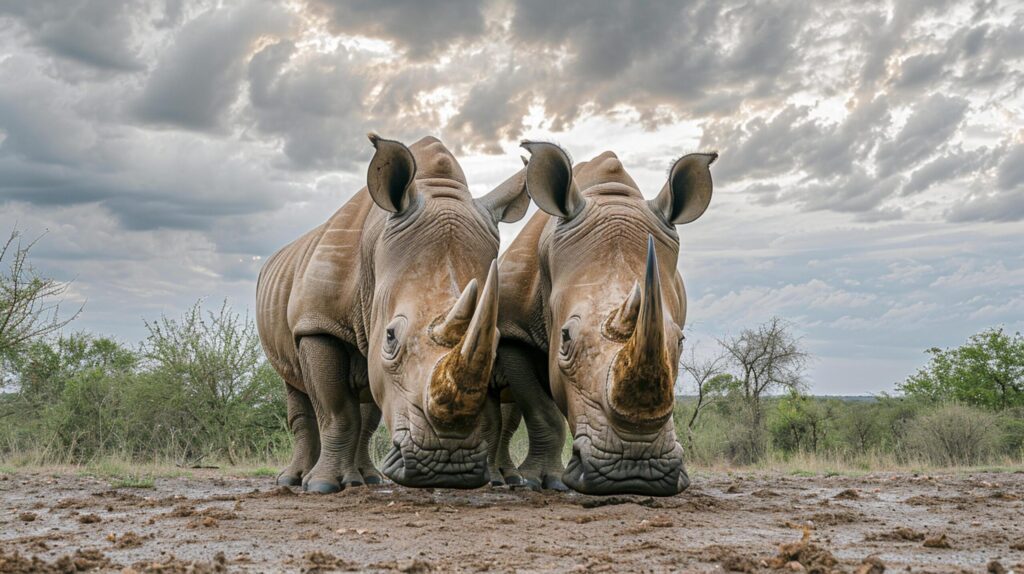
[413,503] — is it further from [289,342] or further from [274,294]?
[274,294]

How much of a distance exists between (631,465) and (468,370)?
112 centimetres

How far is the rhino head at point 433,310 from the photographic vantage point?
17.7 feet

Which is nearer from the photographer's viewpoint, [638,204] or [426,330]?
[426,330]

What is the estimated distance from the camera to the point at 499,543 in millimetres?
4613

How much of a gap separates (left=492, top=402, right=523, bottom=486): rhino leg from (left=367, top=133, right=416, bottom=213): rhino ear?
253 centimetres

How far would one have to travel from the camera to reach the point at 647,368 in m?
5.17

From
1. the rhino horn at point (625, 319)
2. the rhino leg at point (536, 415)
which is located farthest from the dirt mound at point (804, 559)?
the rhino leg at point (536, 415)

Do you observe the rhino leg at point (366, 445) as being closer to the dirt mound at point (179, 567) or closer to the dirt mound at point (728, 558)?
the dirt mound at point (179, 567)

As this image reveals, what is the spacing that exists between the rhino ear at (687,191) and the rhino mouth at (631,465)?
2.10 meters

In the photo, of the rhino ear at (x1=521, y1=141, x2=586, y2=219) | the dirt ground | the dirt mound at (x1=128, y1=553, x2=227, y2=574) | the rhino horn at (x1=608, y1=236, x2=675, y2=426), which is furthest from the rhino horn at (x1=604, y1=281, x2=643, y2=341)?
the dirt mound at (x1=128, y1=553, x2=227, y2=574)

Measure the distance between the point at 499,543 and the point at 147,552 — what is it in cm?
168

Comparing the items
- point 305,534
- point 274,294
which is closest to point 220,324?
point 274,294

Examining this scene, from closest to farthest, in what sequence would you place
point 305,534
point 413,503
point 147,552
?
point 147,552, point 305,534, point 413,503

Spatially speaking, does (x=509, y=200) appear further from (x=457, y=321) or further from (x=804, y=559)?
(x=804, y=559)
